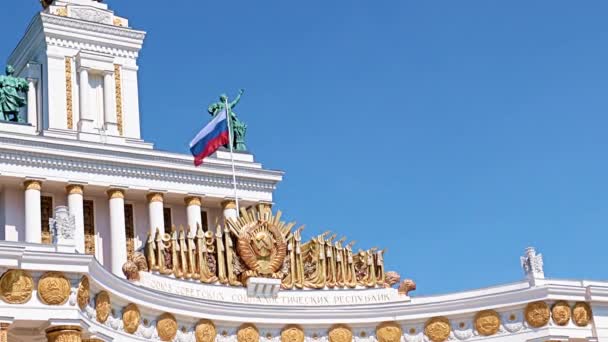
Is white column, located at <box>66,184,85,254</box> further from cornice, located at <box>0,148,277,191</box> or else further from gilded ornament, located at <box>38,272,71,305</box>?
gilded ornament, located at <box>38,272,71,305</box>

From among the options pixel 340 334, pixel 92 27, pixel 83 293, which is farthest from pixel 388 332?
pixel 92 27

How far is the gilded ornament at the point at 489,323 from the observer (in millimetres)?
36844

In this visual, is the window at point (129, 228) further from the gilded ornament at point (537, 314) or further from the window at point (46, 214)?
the gilded ornament at point (537, 314)

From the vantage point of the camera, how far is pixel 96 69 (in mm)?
46531

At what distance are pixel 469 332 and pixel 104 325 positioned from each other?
12.9 meters

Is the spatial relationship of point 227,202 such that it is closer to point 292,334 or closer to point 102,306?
point 292,334

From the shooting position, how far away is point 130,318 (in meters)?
31.9

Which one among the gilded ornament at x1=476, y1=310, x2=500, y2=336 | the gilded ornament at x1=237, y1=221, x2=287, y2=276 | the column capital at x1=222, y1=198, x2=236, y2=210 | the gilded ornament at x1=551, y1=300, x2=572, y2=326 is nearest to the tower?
the column capital at x1=222, y1=198, x2=236, y2=210

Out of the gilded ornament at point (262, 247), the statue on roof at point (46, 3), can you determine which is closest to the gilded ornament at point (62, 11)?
the statue on roof at point (46, 3)

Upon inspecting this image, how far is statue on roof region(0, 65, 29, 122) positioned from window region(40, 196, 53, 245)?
12.1 ft

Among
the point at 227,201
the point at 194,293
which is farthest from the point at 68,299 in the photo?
the point at 227,201

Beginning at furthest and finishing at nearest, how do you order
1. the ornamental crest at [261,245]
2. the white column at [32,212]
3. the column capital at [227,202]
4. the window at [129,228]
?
the column capital at [227,202], the window at [129,228], the white column at [32,212], the ornamental crest at [261,245]

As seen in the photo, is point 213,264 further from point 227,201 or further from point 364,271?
point 227,201

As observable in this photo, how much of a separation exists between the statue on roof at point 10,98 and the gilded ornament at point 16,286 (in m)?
16.9
